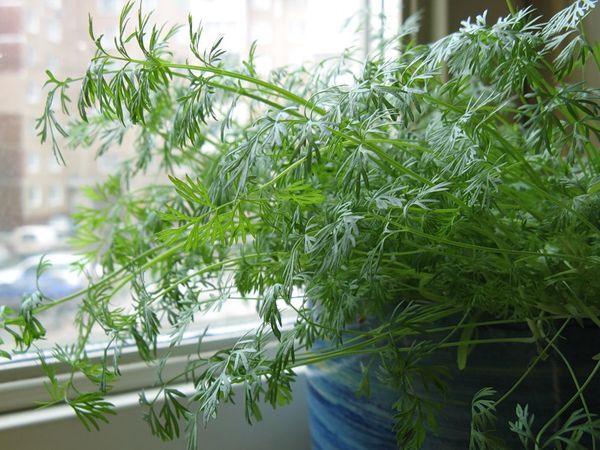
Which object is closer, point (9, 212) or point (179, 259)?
point (179, 259)

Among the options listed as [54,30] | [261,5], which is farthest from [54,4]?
[261,5]

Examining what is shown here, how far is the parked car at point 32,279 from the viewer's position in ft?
3.28

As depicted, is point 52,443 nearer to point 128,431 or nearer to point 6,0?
point 128,431

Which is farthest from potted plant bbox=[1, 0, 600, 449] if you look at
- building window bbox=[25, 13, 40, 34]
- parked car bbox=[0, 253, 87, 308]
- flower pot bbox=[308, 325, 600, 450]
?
building window bbox=[25, 13, 40, 34]

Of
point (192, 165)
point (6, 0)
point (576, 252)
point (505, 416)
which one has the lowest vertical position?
point (505, 416)

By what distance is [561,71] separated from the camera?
0.65m

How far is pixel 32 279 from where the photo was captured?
1019 millimetres

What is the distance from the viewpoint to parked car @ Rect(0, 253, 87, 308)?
1001mm

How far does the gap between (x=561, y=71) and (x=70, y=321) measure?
0.77 m

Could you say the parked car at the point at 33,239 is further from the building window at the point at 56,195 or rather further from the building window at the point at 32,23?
the building window at the point at 32,23

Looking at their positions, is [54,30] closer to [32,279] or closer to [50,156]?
[50,156]

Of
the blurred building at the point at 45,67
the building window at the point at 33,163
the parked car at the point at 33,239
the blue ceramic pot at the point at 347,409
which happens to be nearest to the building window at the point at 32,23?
the blurred building at the point at 45,67

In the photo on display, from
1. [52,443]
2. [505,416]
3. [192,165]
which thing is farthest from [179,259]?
[505,416]

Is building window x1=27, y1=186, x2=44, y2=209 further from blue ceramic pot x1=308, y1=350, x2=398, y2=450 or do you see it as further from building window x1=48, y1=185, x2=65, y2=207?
blue ceramic pot x1=308, y1=350, x2=398, y2=450
